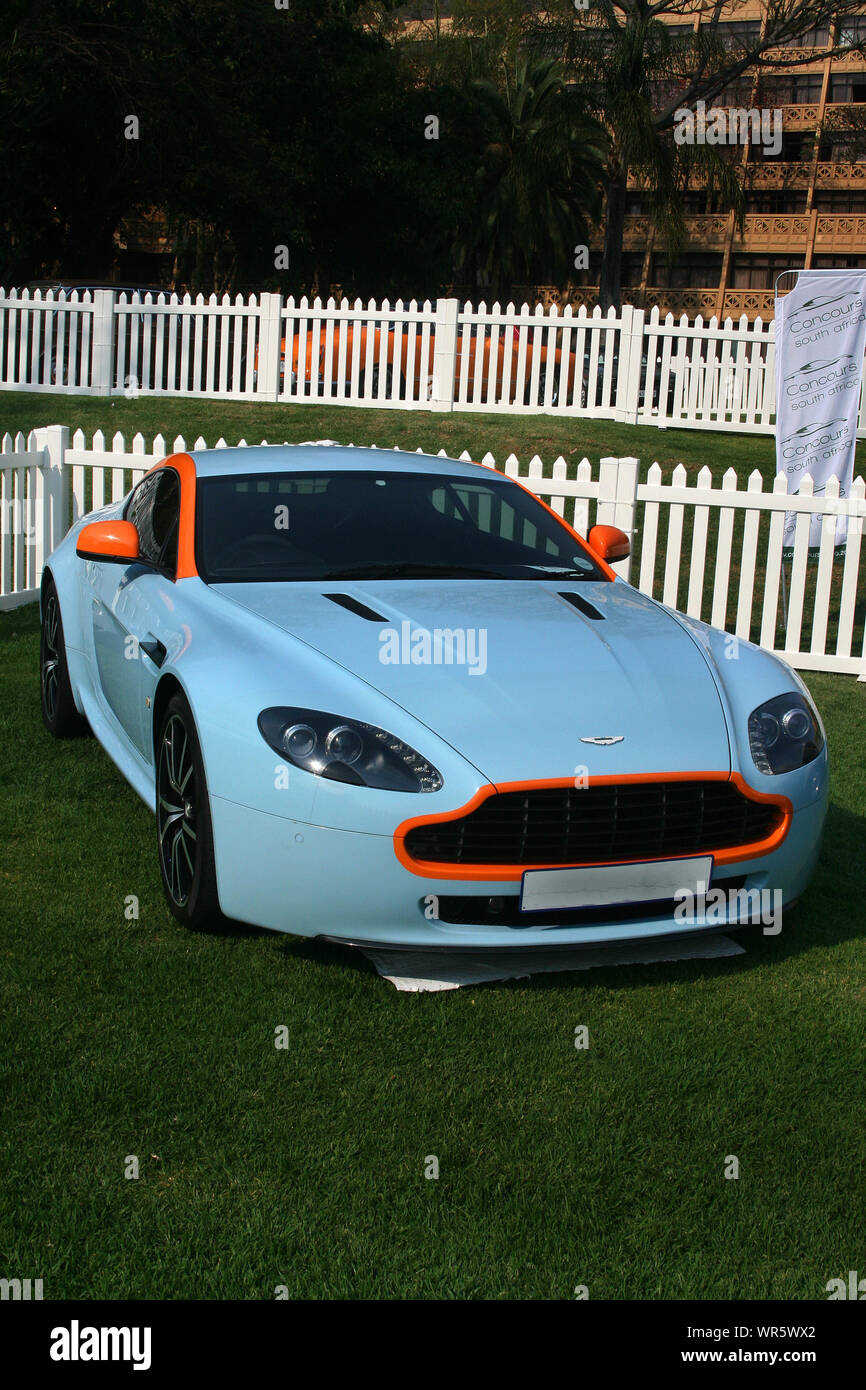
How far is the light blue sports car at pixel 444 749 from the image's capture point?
3.86 m

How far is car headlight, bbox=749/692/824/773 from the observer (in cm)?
426

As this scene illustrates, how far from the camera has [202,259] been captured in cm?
4441

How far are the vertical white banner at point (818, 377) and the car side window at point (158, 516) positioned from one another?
6063mm

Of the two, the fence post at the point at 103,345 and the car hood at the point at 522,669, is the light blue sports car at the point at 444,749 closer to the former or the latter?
the car hood at the point at 522,669

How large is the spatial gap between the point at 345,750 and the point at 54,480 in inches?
248

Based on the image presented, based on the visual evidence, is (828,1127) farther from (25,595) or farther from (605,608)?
(25,595)

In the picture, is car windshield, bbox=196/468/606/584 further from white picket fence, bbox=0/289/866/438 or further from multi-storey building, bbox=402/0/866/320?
multi-storey building, bbox=402/0/866/320

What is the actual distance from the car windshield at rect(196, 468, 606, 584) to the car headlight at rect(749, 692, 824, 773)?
1.16 meters

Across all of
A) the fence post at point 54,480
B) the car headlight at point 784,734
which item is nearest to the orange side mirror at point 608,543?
the car headlight at point 784,734

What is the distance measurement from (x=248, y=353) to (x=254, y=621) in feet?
50.0

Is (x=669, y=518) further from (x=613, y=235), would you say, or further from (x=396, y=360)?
(x=613, y=235)

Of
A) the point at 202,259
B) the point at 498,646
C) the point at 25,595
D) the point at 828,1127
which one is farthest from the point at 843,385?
the point at 202,259

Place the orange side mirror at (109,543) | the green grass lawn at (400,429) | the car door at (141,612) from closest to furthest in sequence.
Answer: the car door at (141,612)
the orange side mirror at (109,543)
the green grass lawn at (400,429)

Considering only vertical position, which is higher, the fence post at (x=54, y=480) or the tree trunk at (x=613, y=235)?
the tree trunk at (x=613, y=235)
